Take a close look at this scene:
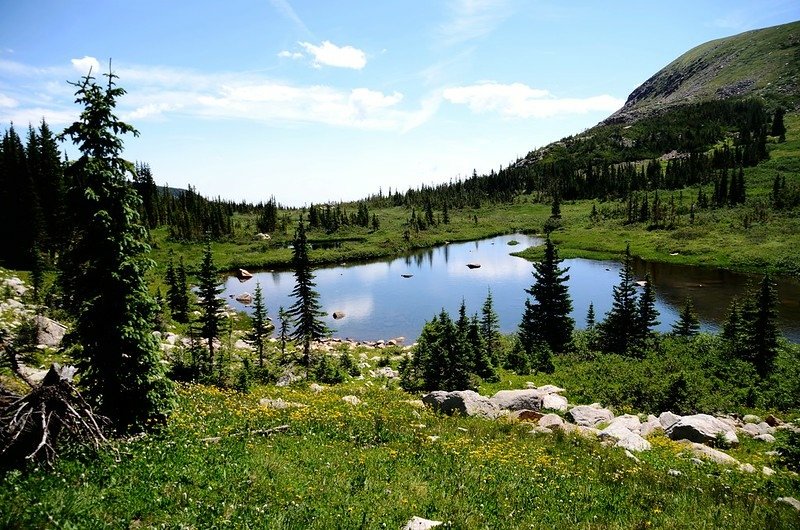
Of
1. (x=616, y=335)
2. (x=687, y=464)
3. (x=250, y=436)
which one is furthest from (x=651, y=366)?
(x=250, y=436)

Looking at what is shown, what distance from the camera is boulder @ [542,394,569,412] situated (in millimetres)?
23203

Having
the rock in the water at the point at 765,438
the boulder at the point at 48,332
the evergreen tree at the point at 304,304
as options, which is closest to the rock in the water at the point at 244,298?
the evergreen tree at the point at 304,304

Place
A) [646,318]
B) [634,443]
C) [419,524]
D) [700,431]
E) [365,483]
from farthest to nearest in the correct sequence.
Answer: [646,318] < [700,431] < [634,443] < [365,483] < [419,524]

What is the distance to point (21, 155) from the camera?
72312 mm

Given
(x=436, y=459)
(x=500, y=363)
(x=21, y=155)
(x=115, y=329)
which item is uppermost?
(x=21, y=155)

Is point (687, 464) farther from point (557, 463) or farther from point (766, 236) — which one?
point (766, 236)

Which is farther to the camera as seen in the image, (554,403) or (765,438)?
(554,403)

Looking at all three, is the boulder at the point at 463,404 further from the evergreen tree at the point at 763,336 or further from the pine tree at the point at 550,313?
the pine tree at the point at 550,313

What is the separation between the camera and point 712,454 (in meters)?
16.6

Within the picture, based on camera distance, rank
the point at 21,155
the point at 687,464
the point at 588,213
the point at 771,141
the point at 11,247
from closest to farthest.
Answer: the point at 687,464
the point at 11,247
the point at 21,155
the point at 588,213
the point at 771,141

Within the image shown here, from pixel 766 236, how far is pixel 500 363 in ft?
309

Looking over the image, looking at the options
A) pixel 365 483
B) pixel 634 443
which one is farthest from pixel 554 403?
pixel 365 483

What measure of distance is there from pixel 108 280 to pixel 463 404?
15.7 metres

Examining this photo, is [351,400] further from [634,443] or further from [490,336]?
[490,336]
